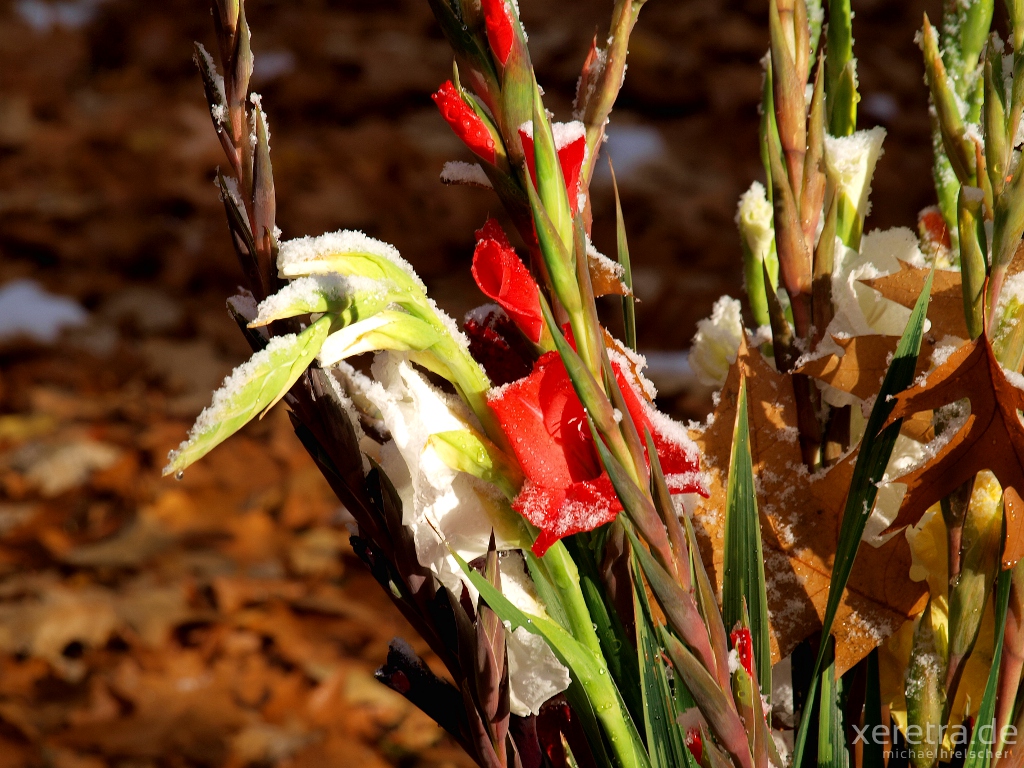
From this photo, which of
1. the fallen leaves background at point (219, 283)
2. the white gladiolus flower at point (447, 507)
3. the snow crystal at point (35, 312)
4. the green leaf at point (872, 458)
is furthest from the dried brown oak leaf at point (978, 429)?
the snow crystal at point (35, 312)

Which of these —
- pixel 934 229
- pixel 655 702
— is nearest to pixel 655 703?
pixel 655 702

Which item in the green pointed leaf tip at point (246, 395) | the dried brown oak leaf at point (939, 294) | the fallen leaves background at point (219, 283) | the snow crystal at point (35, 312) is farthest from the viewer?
the snow crystal at point (35, 312)

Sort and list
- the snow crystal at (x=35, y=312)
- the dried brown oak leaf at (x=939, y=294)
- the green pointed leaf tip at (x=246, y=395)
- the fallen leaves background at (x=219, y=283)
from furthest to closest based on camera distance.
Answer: the snow crystal at (x=35, y=312) < the fallen leaves background at (x=219, y=283) < the dried brown oak leaf at (x=939, y=294) < the green pointed leaf tip at (x=246, y=395)

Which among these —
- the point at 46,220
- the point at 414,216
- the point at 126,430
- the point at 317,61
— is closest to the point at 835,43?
the point at 126,430

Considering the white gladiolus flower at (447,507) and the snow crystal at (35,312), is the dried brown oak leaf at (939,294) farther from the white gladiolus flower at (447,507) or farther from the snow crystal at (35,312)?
the snow crystal at (35,312)

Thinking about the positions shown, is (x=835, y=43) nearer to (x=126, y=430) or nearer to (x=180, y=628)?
(x=180, y=628)
